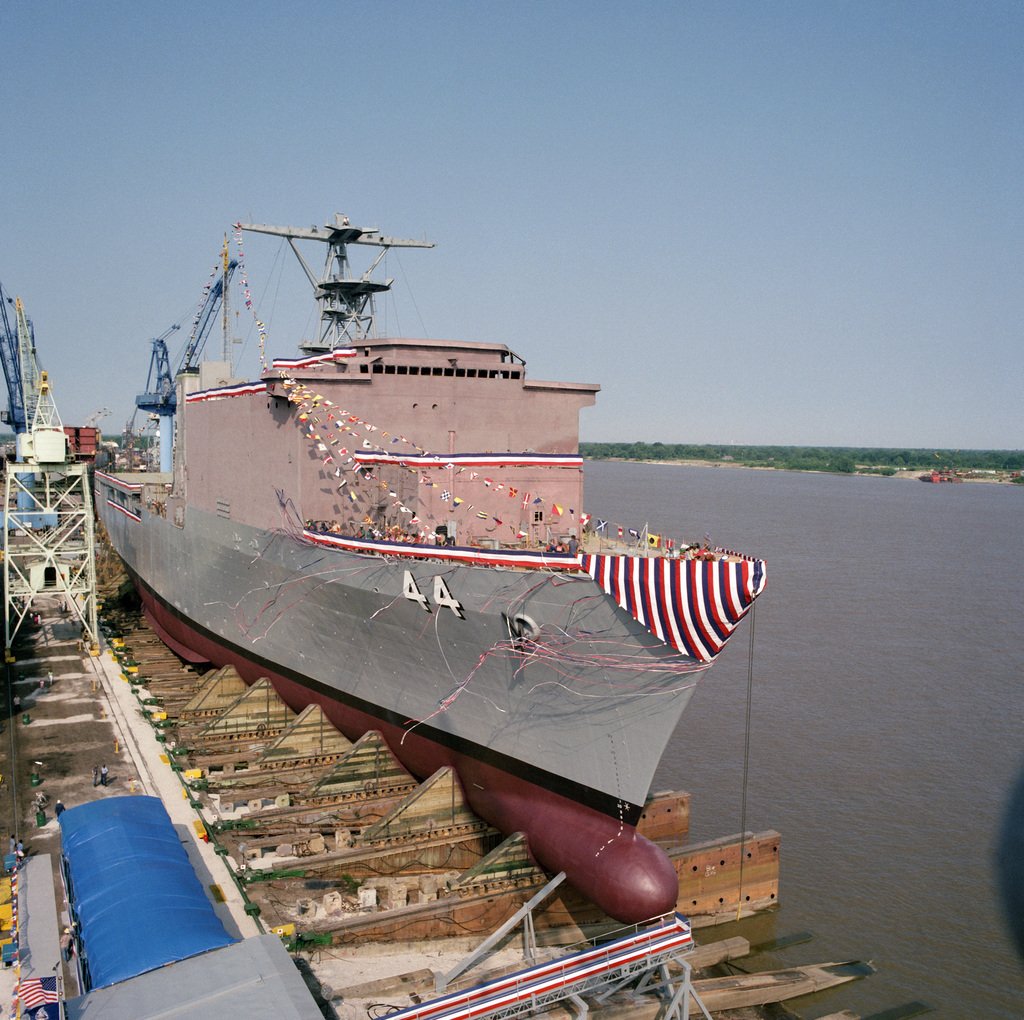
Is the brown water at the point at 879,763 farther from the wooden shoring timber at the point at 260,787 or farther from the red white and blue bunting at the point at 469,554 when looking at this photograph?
the wooden shoring timber at the point at 260,787

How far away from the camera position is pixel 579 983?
30.2 feet

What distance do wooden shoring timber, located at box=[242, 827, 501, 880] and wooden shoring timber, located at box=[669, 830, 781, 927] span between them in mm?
2916

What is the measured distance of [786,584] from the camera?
35.0 metres

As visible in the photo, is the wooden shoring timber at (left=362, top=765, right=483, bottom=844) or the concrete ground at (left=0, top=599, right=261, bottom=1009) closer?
the concrete ground at (left=0, top=599, right=261, bottom=1009)

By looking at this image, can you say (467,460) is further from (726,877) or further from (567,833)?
(726,877)

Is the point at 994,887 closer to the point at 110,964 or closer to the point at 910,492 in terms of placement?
the point at 110,964

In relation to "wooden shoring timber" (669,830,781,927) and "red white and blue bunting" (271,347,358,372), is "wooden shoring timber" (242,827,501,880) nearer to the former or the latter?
"wooden shoring timber" (669,830,781,927)

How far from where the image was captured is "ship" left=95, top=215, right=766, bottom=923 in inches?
408

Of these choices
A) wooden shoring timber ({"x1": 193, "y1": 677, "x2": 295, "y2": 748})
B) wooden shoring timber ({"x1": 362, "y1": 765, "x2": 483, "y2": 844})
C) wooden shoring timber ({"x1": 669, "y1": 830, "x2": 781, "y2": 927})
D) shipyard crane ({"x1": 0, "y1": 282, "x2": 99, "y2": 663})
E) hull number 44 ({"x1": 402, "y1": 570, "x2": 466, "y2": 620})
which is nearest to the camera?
hull number 44 ({"x1": 402, "y1": 570, "x2": 466, "y2": 620})

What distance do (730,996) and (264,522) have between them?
11.0m

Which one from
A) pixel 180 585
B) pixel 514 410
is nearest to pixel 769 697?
pixel 514 410

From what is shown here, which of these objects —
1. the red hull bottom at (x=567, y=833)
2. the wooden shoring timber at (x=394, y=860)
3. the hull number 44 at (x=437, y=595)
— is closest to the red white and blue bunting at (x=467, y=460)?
the hull number 44 at (x=437, y=595)

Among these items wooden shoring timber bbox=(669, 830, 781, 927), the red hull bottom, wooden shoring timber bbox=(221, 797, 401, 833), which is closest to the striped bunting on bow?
the red hull bottom

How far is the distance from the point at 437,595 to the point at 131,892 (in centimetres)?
495
